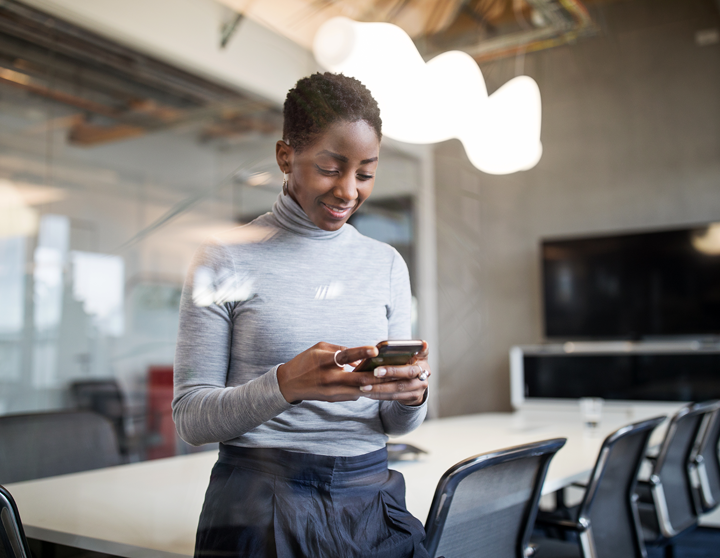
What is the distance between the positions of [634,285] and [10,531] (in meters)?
4.04

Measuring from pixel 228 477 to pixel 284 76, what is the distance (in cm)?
66

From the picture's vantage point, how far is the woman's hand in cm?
73

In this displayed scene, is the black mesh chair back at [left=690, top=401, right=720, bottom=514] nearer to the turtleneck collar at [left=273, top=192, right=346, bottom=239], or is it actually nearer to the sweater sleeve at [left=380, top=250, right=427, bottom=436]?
the sweater sleeve at [left=380, top=250, right=427, bottom=436]

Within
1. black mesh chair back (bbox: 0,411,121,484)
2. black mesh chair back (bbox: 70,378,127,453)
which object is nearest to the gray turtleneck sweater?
black mesh chair back (bbox: 0,411,121,484)

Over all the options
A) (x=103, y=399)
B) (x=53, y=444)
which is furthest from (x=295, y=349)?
(x=103, y=399)

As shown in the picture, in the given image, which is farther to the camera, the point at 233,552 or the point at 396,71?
the point at 396,71

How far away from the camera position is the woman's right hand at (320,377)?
0.73 meters

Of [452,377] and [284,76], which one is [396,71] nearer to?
[284,76]

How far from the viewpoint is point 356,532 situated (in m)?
0.87

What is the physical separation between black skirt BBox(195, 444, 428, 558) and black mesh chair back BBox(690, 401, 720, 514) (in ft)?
5.87

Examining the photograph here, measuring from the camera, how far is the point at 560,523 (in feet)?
5.14

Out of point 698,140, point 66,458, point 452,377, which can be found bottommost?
point 66,458

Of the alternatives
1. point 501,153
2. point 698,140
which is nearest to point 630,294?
point 698,140

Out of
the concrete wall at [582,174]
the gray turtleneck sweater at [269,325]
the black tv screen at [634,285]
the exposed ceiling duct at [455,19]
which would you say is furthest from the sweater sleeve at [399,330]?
the black tv screen at [634,285]
